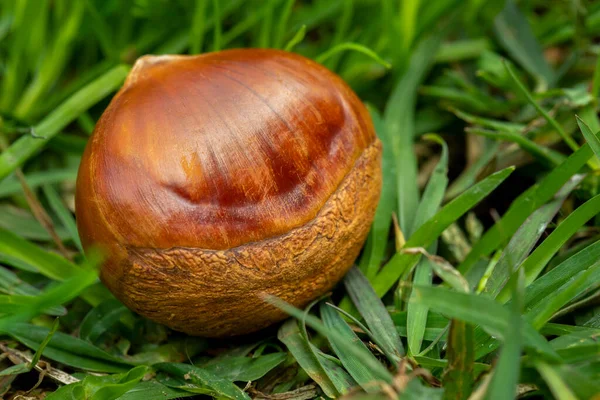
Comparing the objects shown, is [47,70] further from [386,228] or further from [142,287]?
[386,228]

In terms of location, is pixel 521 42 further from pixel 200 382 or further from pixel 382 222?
pixel 200 382

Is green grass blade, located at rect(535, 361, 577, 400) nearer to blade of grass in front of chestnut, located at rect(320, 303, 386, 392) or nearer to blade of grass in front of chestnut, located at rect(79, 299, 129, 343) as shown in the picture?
blade of grass in front of chestnut, located at rect(320, 303, 386, 392)

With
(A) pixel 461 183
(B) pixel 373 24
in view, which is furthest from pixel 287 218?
(B) pixel 373 24

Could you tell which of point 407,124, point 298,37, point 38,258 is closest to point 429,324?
point 407,124

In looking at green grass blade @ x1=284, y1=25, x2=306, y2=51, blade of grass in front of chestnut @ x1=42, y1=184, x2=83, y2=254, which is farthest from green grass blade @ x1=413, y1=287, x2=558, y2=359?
blade of grass in front of chestnut @ x1=42, y1=184, x2=83, y2=254

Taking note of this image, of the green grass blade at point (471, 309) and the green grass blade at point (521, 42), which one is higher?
the green grass blade at point (521, 42)

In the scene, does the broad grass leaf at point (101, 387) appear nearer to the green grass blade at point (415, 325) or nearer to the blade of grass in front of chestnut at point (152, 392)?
the blade of grass in front of chestnut at point (152, 392)

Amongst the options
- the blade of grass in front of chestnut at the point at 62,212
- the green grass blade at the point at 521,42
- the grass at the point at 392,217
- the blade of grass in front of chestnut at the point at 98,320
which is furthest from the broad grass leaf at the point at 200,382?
the green grass blade at the point at 521,42
